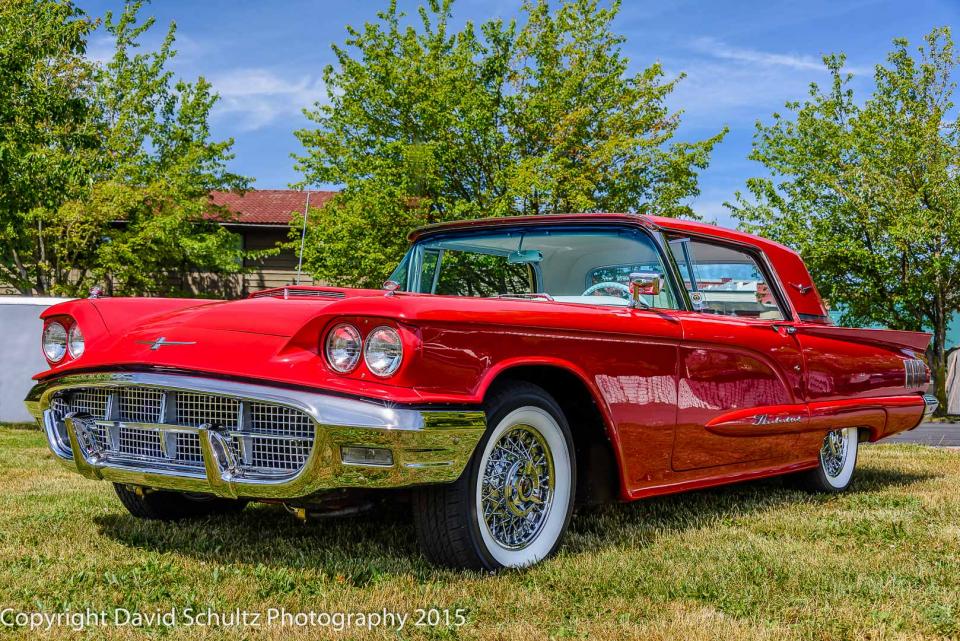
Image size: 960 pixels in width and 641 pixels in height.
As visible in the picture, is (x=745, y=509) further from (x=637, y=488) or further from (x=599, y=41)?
(x=599, y=41)

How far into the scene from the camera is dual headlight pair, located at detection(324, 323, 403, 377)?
3066 millimetres

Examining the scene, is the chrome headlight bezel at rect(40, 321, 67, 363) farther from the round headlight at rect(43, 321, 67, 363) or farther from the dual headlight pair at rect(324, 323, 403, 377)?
the dual headlight pair at rect(324, 323, 403, 377)

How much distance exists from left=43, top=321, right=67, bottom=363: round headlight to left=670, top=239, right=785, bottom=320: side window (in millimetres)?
2832

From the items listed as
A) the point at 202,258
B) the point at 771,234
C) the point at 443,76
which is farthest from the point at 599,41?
the point at 202,258

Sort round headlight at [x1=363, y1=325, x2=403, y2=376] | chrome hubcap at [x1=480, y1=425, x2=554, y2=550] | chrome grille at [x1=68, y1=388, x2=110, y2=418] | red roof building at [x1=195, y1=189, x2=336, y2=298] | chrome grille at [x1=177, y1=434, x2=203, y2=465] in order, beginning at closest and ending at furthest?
round headlight at [x1=363, y1=325, x2=403, y2=376] → chrome grille at [x1=177, y1=434, x2=203, y2=465] → chrome hubcap at [x1=480, y1=425, x2=554, y2=550] → chrome grille at [x1=68, y1=388, x2=110, y2=418] → red roof building at [x1=195, y1=189, x2=336, y2=298]

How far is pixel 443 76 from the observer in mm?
19656

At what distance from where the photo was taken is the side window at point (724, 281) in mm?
4543

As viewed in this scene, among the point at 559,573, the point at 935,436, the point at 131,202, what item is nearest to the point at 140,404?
the point at 559,573

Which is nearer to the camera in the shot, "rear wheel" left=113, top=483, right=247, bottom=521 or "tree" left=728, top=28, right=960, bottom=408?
"rear wheel" left=113, top=483, right=247, bottom=521

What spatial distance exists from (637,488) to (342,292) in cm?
150

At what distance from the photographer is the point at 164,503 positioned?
430cm

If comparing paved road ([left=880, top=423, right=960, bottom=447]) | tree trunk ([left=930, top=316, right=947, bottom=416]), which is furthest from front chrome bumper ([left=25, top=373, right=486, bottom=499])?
tree trunk ([left=930, top=316, right=947, bottom=416])

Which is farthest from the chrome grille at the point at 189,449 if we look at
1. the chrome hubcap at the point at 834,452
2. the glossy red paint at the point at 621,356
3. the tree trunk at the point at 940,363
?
the tree trunk at the point at 940,363

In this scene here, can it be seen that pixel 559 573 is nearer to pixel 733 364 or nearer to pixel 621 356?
pixel 621 356
